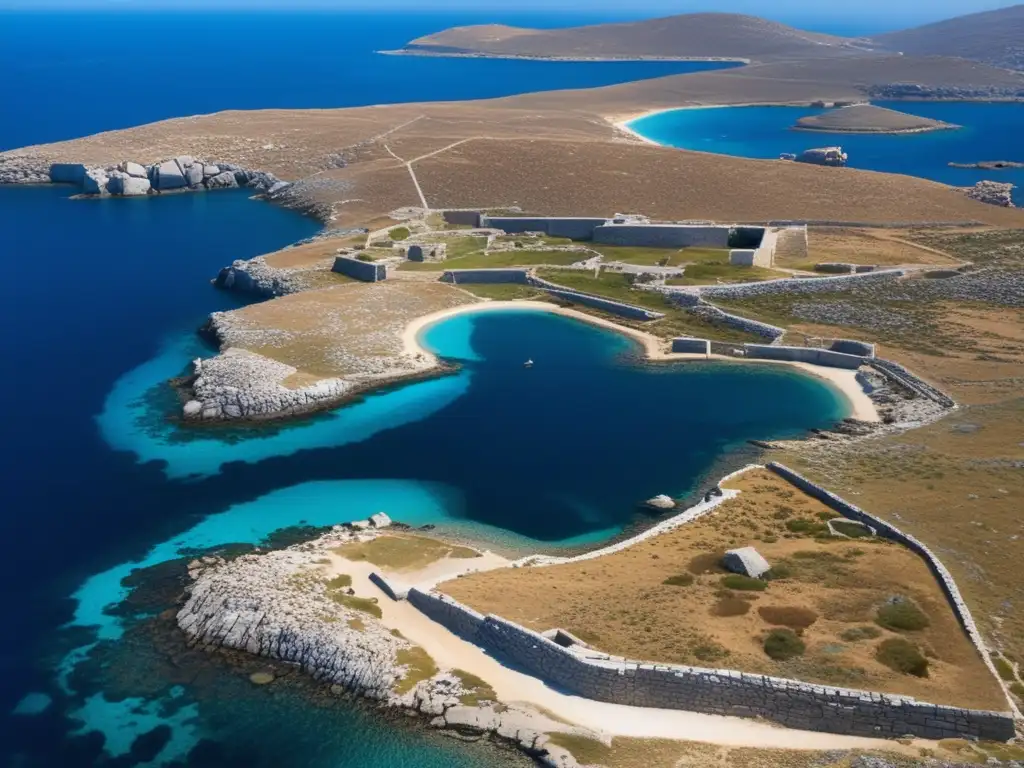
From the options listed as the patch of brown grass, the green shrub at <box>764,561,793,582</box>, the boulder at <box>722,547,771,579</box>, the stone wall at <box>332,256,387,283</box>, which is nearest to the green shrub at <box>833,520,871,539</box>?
the green shrub at <box>764,561,793,582</box>

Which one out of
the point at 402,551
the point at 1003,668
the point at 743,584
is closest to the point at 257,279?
the point at 402,551

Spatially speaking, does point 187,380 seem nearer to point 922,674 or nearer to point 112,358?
point 112,358

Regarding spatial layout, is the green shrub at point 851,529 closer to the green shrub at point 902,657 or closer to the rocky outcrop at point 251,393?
the green shrub at point 902,657

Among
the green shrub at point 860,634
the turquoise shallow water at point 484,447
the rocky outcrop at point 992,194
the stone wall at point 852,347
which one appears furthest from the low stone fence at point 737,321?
the rocky outcrop at point 992,194

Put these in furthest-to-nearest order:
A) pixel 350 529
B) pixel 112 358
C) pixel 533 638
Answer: pixel 112 358
pixel 350 529
pixel 533 638

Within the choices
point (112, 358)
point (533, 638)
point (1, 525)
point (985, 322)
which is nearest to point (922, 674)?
point (533, 638)

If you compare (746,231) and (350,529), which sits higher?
(746,231)

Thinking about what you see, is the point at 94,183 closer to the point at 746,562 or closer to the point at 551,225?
the point at 551,225
